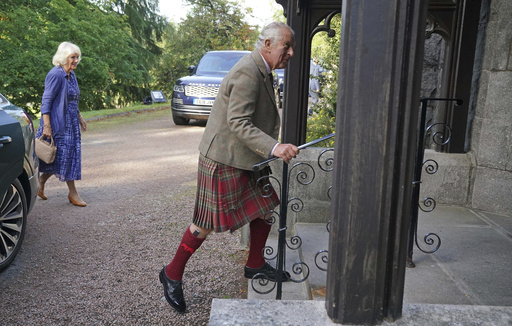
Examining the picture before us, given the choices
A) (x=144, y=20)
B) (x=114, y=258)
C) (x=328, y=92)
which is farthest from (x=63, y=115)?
(x=144, y=20)

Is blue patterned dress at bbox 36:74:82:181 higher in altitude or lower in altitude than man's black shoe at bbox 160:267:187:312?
higher

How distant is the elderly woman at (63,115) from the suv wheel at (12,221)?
1.49m

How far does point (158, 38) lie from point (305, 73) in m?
22.4

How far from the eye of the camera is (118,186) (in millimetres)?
6926

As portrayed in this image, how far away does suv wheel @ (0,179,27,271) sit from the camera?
13.1 feet

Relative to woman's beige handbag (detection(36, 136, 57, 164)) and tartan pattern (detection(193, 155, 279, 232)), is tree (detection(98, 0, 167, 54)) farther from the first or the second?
tartan pattern (detection(193, 155, 279, 232))

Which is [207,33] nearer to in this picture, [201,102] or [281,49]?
[201,102]

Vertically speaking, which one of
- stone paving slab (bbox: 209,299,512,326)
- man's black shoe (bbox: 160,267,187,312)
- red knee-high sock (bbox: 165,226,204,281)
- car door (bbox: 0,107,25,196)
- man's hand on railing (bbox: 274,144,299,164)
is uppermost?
man's hand on railing (bbox: 274,144,299,164)

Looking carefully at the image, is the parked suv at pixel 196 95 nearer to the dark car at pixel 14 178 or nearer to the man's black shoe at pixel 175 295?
the dark car at pixel 14 178

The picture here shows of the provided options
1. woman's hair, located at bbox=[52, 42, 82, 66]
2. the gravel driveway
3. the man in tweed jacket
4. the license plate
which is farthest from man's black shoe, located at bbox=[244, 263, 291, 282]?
the license plate

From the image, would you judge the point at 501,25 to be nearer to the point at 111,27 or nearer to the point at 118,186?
the point at 118,186

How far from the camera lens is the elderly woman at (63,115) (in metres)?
5.52

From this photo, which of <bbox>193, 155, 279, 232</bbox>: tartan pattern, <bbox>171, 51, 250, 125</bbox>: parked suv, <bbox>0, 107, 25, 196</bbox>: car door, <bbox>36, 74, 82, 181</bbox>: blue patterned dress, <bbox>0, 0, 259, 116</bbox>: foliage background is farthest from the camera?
<bbox>0, 0, 259, 116</bbox>: foliage background

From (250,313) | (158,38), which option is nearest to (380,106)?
(250,313)
